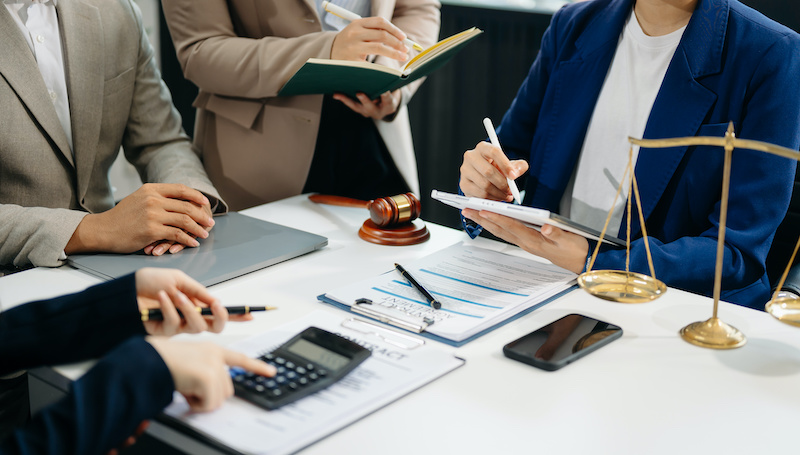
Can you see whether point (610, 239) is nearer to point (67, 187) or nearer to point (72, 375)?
point (72, 375)

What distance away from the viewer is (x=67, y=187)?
1.70 m

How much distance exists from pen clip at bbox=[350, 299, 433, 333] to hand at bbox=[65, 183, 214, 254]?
1.41ft

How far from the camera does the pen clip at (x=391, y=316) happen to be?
3.62 ft

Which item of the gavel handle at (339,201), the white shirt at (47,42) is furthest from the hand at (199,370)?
the white shirt at (47,42)

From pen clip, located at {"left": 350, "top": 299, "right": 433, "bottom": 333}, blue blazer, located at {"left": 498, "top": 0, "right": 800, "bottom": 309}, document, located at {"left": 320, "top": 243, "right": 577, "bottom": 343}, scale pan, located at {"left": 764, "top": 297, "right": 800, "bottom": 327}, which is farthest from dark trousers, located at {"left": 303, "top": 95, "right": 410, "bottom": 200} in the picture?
scale pan, located at {"left": 764, "top": 297, "right": 800, "bottom": 327}

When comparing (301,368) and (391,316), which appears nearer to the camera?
(301,368)

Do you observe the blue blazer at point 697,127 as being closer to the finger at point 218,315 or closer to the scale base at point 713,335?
the scale base at point 713,335

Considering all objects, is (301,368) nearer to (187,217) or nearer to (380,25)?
(187,217)

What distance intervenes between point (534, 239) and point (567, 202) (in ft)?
1.51

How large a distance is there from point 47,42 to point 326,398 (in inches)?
49.0

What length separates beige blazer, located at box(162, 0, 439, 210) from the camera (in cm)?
184

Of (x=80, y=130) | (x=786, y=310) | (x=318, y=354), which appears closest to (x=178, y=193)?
(x=80, y=130)

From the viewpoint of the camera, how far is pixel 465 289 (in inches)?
49.6

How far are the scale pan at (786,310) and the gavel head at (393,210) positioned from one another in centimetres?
74
